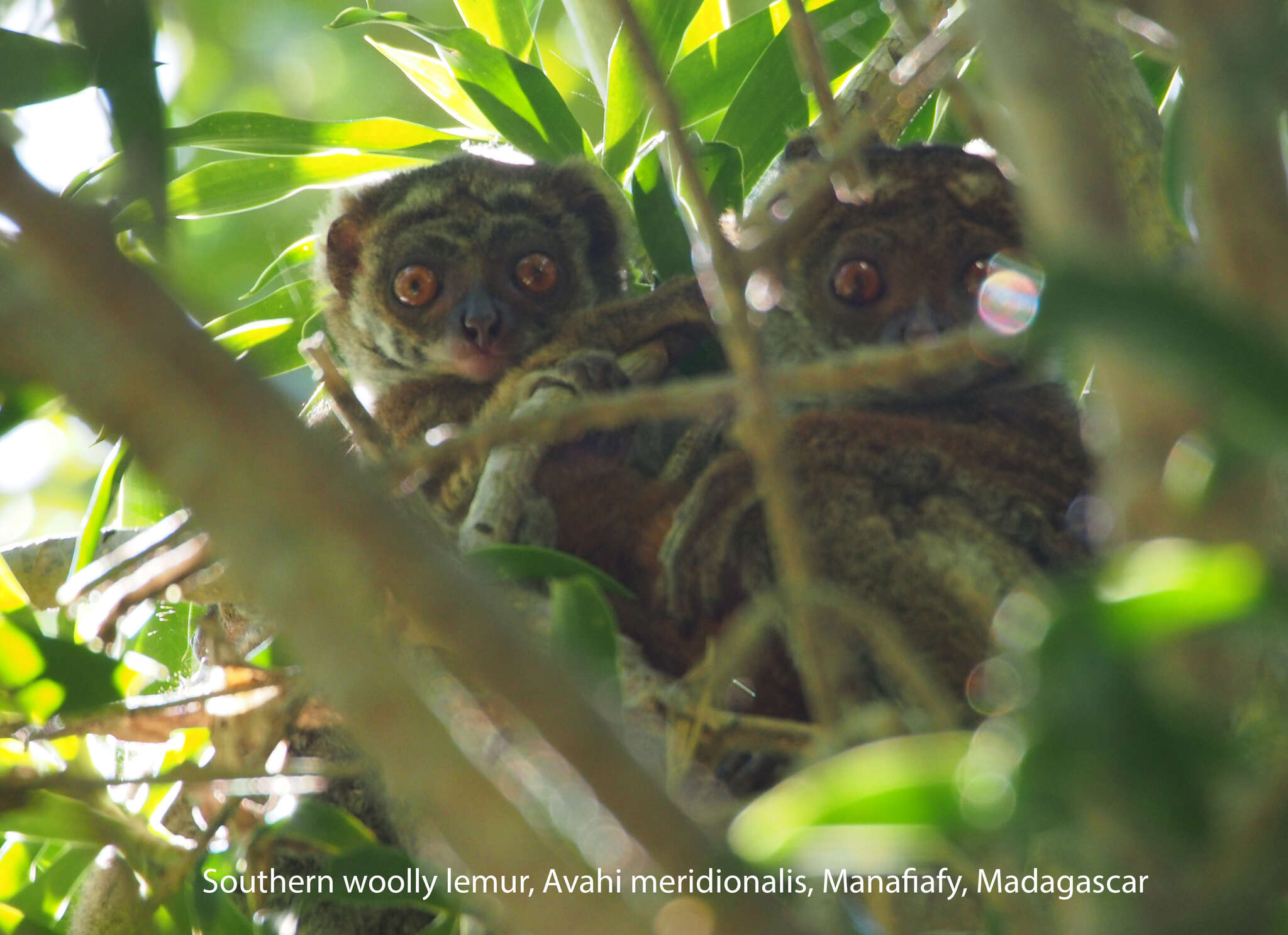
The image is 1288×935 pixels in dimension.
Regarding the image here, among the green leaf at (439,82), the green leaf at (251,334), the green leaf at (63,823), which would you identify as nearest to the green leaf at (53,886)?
the green leaf at (63,823)

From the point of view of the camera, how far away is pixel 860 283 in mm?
3754

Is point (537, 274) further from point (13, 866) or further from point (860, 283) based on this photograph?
point (13, 866)

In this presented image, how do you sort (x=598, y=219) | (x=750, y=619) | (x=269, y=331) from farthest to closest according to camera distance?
(x=598, y=219) → (x=269, y=331) → (x=750, y=619)

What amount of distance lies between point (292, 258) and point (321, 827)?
10.8ft

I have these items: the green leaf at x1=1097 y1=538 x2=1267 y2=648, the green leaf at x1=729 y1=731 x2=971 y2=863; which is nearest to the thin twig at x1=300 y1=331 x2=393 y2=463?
the green leaf at x1=729 y1=731 x2=971 y2=863

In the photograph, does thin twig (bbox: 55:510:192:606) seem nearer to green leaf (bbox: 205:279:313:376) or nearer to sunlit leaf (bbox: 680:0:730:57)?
green leaf (bbox: 205:279:313:376)

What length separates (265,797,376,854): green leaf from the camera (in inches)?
94.3

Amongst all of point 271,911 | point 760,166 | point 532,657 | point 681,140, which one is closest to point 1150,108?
point 760,166

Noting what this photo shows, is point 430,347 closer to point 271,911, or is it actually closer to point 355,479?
point 271,911

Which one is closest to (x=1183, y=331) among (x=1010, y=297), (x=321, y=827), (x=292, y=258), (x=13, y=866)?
(x=1010, y=297)

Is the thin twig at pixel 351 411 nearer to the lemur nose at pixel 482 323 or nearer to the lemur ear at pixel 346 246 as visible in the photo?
the lemur nose at pixel 482 323

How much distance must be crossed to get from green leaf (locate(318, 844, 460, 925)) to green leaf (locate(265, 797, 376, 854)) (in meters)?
0.11

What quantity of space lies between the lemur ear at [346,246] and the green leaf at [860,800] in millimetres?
4220

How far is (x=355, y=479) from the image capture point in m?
1.03
